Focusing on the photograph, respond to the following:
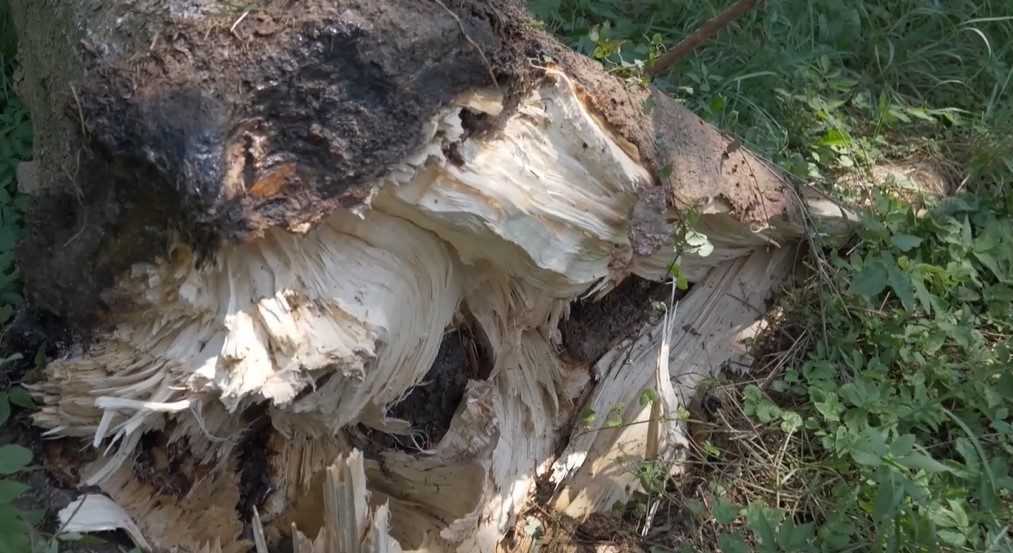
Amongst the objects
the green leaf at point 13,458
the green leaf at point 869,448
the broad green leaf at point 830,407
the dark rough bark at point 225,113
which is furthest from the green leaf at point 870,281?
the green leaf at point 13,458

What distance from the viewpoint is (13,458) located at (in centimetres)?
170

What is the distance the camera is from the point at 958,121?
306 cm

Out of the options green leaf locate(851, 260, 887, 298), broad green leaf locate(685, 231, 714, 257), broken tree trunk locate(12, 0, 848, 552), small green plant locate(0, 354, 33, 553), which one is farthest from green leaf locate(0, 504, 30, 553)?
green leaf locate(851, 260, 887, 298)

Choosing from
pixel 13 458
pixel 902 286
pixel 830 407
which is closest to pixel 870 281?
pixel 902 286

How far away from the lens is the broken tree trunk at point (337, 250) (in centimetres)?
169

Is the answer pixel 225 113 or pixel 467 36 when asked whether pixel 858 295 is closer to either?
pixel 467 36

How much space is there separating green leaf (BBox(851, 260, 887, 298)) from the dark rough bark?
1.09 metres

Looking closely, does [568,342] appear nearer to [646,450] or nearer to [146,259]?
[646,450]

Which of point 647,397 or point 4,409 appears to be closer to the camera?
point 4,409

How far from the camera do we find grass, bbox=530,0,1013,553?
2.08m

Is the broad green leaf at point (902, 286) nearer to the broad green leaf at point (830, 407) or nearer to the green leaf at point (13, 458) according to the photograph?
the broad green leaf at point (830, 407)

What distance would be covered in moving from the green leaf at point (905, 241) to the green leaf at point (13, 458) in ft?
7.01

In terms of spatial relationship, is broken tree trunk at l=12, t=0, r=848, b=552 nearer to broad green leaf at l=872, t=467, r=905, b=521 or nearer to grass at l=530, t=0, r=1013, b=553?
grass at l=530, t=0, r=1013, b=553

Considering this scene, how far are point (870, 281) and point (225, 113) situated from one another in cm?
167
